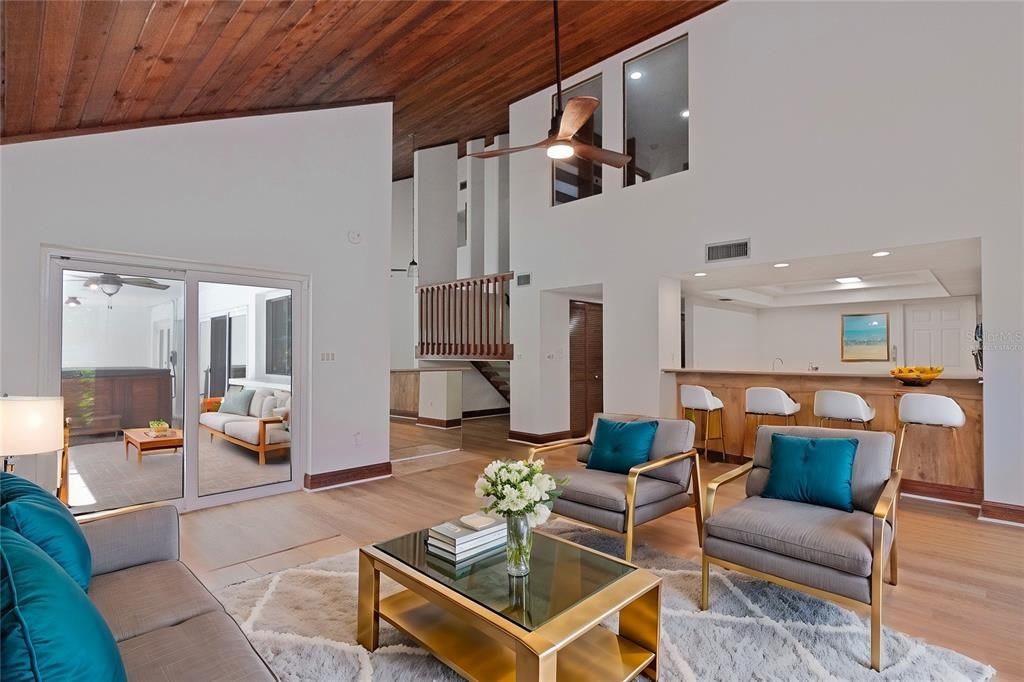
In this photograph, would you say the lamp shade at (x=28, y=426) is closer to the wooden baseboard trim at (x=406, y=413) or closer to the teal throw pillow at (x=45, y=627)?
the teal throw pillow at (x=45, y=627)

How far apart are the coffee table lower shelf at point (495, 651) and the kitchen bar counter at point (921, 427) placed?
410 cm

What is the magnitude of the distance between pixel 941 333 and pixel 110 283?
10.0 m

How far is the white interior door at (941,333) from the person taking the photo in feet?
24.3

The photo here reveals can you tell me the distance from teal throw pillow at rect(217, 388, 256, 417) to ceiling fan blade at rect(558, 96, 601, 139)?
3.60 metres

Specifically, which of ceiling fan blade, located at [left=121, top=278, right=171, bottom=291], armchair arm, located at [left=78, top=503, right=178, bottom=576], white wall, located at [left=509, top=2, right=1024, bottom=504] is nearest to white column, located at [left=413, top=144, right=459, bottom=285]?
white wall, located at [left=509, top=2, right=1024, bottom=504]

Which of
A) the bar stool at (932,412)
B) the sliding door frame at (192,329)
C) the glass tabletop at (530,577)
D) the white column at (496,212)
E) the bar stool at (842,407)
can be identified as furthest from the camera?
the white column at (496,212)

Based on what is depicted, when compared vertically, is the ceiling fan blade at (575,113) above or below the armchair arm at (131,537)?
above

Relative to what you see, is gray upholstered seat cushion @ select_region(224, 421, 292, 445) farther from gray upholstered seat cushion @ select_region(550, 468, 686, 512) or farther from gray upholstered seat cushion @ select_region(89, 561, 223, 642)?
gray upholstered seat cushion @ select_region(550, 468, 686, 512)

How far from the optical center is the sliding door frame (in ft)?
12.2

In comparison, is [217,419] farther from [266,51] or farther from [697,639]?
[697,639]

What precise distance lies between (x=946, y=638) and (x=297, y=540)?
12.4ft

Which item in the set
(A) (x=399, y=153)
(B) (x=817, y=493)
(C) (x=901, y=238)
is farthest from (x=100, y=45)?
(A) (x=399, y=153)

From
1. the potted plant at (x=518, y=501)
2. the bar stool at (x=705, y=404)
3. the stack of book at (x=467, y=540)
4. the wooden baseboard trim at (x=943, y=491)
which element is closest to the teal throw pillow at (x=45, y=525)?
the stack of book at (x=467, y=540)

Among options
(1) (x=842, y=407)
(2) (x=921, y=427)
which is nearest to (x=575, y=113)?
(1) (x=842, y=407)
